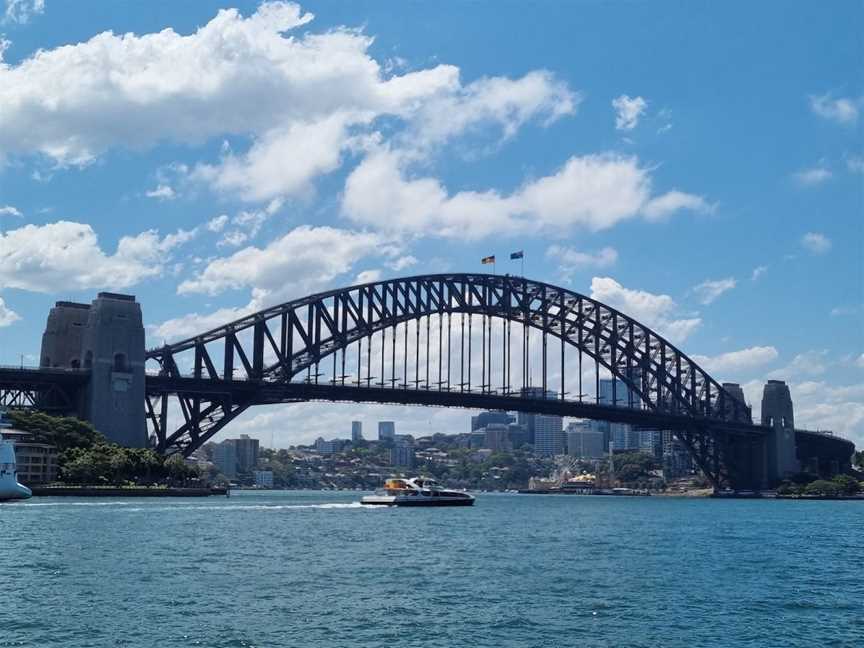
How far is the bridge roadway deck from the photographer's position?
400ft

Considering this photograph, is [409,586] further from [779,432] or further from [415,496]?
[779,432]

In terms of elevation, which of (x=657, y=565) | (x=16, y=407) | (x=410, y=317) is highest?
(x=410, y=317)

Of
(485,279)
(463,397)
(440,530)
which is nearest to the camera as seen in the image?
(440,530)

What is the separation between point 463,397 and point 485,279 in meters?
22.6

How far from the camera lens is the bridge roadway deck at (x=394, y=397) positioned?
400ft

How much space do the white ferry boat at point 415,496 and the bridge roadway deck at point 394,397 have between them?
15590 millimetres

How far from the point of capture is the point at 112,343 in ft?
379

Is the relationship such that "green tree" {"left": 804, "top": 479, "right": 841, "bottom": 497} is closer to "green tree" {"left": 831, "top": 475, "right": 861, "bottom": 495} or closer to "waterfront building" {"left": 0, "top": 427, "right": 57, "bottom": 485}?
"green tree" {"left": 831, "top": 475, "right": 861, "bottom": 495}

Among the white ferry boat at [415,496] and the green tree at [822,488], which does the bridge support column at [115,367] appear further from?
the green tree at [822,488]

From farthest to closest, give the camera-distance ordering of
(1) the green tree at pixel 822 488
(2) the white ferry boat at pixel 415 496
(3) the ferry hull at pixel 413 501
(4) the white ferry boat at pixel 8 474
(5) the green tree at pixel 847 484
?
(5) the green tree at pixel 847 484 < (1) the green tree at pixel 822 488 < (2) the white ferry boat at pixel 415 496 < (3) the ferry hull at pixel 413 501 < (4) the white ferry boat at pixel 8 474

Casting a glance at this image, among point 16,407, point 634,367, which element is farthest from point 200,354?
point 634,367

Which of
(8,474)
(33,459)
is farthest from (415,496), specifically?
(8,474)

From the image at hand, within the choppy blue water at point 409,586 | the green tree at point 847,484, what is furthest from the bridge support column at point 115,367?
the green tree at point 847,484

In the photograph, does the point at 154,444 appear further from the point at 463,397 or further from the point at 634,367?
the point at 634,367
